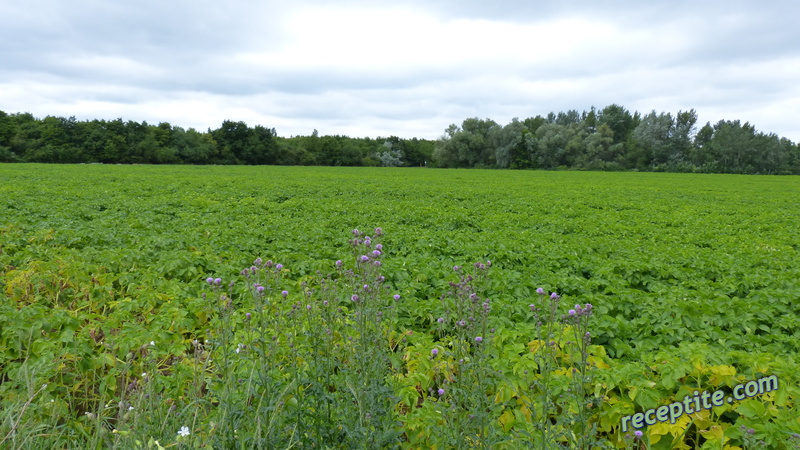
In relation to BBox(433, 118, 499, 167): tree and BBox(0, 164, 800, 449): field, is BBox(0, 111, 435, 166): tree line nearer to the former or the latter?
BBox(433, 118, 499, 167): tree

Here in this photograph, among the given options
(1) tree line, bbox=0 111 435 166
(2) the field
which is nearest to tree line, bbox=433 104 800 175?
(1) tree line, bbox=0 111 435 166

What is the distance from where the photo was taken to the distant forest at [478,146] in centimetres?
7125

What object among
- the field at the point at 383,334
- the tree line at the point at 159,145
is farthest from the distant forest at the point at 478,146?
the field at the point at 383,334

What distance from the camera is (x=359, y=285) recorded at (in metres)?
3.21

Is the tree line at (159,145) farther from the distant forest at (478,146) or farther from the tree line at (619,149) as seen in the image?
the tree line at (619,149)

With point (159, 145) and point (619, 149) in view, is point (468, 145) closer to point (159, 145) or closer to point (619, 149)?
point (619, 149)

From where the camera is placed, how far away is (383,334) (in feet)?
9.78

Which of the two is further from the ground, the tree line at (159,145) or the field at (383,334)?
the tree line at (159,145)

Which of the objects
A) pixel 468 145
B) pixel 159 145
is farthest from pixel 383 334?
pixel 159 145

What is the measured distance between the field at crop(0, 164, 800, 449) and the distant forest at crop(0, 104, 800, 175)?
229 feet

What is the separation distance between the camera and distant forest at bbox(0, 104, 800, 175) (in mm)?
71250

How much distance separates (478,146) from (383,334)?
81.1 metres

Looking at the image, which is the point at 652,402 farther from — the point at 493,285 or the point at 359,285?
the point at 493,285

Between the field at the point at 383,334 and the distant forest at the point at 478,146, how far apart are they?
69.8 meters
